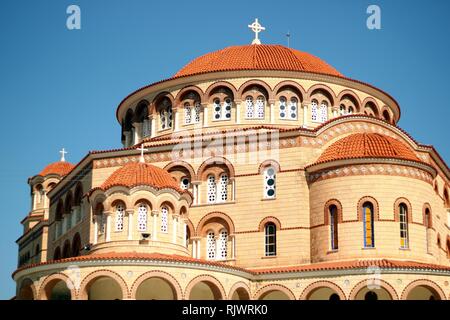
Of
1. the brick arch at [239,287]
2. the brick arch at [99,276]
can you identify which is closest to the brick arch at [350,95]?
the brick arch at [239,287]

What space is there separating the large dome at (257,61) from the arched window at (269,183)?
6.79m

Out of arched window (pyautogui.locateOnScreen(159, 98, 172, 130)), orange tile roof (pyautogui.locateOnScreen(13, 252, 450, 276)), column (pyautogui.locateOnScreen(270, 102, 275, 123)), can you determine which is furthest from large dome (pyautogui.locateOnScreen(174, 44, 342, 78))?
orange tile roof (pyautogui.locateOnScreen(13, 252, 450, 276))

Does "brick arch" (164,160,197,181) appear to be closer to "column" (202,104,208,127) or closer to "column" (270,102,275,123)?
"column" (202,104,208,127)

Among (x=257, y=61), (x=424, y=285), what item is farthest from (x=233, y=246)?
(x=257, y=61)

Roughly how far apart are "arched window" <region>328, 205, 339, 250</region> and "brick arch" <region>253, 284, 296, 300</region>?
9.29ft

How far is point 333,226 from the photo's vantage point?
132 feet

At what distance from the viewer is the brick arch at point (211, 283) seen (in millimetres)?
36616

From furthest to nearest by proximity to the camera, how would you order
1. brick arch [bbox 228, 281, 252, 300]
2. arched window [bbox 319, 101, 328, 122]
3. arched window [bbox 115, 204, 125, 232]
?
arched window [bbox 319, 101, 328, 122], arched window [bbox 115, 204, 125, 232], brick arch [bbox 228, 281, 252, 300]

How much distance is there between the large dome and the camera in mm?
47531

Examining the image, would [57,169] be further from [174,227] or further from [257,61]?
[174,227]

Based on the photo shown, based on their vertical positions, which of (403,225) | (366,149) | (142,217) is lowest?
(403,225)

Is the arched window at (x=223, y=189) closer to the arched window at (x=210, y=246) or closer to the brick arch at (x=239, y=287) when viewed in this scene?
the arched window at (x=210, y=246)

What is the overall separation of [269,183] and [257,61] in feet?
28.3
